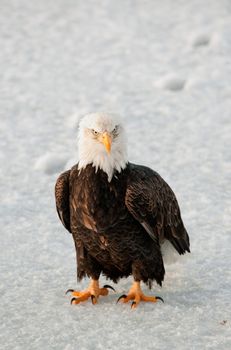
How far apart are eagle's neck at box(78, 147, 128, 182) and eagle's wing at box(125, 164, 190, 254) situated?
14cm

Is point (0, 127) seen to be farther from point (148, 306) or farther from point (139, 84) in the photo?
point (148, 306)

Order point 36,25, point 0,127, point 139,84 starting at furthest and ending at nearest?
point 36,25 < point 139,84 < point 0,127

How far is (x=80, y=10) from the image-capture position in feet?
43.7

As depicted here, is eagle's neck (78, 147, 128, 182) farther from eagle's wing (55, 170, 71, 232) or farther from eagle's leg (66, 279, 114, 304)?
eagle's leg (66, 279, 114, 304)

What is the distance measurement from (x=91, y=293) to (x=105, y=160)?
1.13 meters

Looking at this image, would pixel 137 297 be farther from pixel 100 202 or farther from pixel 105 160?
pixel 105 160

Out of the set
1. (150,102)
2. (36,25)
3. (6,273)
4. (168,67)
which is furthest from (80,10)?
(6,273)

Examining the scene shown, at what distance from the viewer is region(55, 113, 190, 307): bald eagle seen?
5.85 meters

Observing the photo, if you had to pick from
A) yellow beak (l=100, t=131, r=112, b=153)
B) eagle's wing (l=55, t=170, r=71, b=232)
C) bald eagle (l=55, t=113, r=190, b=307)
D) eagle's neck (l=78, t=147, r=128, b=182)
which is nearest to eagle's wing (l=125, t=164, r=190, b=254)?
bald eagle (l=55, t=113, r=190, b=307)

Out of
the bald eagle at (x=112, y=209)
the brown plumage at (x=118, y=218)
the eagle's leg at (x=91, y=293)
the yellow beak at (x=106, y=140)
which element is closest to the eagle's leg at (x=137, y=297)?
the bald eagle at (x=112, y=209)

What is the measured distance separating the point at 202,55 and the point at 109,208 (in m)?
6.30

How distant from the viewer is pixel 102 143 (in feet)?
19.4

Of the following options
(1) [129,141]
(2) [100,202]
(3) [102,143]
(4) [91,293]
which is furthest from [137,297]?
(1) [129,141]

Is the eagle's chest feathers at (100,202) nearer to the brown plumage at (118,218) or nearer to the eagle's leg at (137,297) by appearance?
the brown plumage at (118,218)
